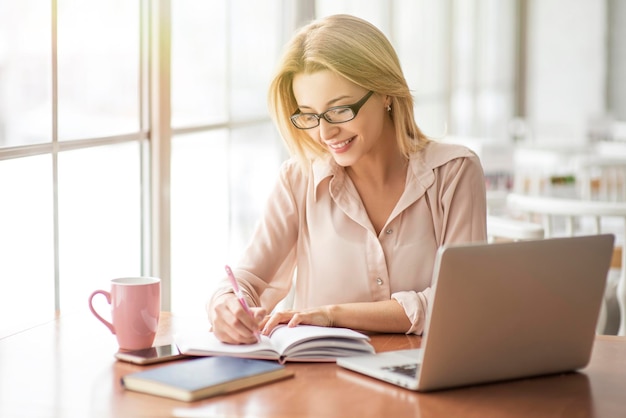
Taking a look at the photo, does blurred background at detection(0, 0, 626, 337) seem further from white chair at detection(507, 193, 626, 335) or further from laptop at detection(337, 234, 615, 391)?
laptop at detection(337, 234, 615, 391)

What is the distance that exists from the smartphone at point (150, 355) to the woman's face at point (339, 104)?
0.55 metres

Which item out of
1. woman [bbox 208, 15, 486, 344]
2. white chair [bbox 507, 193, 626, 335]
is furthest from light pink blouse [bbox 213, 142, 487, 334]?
white chair [bbox 507, 193, 626, 335]

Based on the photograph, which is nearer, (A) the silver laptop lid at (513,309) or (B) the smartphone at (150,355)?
(A) the silver laptop lid at (513,309)

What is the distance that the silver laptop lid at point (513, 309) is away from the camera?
1241 mm

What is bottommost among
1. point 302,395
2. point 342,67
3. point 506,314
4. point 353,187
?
point 302,395

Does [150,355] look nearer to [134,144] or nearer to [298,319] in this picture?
[298,319]

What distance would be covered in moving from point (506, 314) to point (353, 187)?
0.66m

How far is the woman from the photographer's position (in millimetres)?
1803

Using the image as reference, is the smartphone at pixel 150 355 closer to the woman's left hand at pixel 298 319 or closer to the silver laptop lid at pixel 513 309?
the woman's left hand at pixel 298 319

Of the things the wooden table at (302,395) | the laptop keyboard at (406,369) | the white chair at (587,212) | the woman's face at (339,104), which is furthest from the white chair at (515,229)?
the laptop keyboard at (406,369)

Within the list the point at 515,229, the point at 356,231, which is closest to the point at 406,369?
the point at 356,231

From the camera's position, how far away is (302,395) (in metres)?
1.26

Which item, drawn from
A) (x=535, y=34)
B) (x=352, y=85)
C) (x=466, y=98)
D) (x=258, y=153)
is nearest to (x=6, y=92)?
(x=352, y=85)

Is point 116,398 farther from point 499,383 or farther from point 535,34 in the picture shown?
point 535,34
